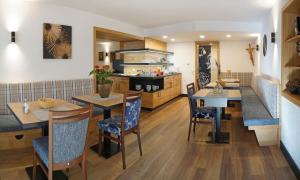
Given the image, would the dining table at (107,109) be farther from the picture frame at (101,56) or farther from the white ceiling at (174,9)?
the picture frame at (101,56)

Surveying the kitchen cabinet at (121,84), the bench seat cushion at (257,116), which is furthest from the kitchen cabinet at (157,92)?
the bench seat cushion at (257,116)

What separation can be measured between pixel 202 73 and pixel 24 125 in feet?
23.7

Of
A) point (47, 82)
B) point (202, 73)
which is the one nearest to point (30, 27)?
point (47, 82)

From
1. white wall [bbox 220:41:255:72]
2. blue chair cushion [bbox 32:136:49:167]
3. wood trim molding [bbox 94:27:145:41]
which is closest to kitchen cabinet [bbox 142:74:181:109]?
wood trim molding [bbox 94:27:145:41]

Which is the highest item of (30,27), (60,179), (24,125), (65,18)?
(65,18)

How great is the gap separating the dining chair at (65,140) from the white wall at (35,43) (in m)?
2.29

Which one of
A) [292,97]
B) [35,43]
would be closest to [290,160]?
[292,97]

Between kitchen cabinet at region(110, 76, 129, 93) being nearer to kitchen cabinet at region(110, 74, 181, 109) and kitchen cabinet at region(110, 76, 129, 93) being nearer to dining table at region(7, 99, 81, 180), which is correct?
kitchen cabinet at region(110, 74, 181, 109)

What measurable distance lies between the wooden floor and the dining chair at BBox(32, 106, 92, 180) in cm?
62

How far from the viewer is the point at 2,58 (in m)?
3.70

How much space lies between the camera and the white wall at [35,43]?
3740 millimetres

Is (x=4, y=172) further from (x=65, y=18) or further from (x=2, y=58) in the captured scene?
(x=65, y=18)

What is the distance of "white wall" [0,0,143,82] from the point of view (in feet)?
12.3

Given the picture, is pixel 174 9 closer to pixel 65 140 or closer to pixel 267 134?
pixel 267 134
